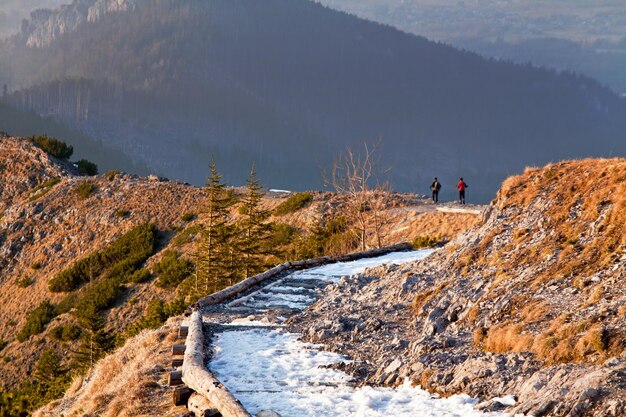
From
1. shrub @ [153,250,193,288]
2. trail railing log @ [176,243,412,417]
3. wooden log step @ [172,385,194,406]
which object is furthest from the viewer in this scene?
shrub @ [153,250,193,288]

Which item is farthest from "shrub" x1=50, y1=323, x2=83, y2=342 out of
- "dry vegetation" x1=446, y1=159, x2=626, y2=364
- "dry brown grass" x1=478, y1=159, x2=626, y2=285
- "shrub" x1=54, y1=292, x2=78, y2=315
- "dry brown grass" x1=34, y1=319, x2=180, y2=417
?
"dry brown grass" x1=478, y1=159, x2=626, y2=285

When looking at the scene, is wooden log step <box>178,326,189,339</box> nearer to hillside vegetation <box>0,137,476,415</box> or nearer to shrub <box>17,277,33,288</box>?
hillside vegetation <box>0,137,476,415</box>

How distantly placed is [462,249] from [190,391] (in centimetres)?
865

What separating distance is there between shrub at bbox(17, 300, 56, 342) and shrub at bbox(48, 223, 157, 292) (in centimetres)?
296

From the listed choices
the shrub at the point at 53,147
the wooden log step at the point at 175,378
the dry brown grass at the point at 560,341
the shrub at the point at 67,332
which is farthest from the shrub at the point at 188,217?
the dry brown grass at the point at 560,341

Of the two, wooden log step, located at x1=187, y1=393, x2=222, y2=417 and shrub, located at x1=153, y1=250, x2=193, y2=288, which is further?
shrub, located at x1=153, y1=250, x2=193, y2=288

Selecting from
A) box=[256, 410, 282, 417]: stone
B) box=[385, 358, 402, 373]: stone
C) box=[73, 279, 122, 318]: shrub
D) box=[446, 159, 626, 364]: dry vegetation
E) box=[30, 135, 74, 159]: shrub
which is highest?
box=[446, 159, 626, 364]: dry vegetation

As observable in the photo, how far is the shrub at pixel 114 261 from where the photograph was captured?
54344mm

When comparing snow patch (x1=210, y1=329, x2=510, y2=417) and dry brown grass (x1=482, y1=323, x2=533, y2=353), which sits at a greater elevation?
dry brown grass (x1=482, y1=323, x2=533, y2=353)

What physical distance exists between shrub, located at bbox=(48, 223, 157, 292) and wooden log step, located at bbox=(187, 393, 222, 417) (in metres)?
43.0

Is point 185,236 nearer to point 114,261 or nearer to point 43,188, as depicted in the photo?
point 114,261

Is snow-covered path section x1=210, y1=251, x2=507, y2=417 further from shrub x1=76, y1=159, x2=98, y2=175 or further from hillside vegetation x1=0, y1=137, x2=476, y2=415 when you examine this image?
shrub x1=76, y1=159, x2=98, y2=175

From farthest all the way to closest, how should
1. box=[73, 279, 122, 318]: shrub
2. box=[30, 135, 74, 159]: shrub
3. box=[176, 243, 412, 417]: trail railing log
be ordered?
box=[30, 135, 74, 159]: shrub
box=[73, 279, 122, 318]: shrub
box=[176, 243, 412, 417]: trail railing log

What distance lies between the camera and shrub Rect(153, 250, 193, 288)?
4881 centimetres
